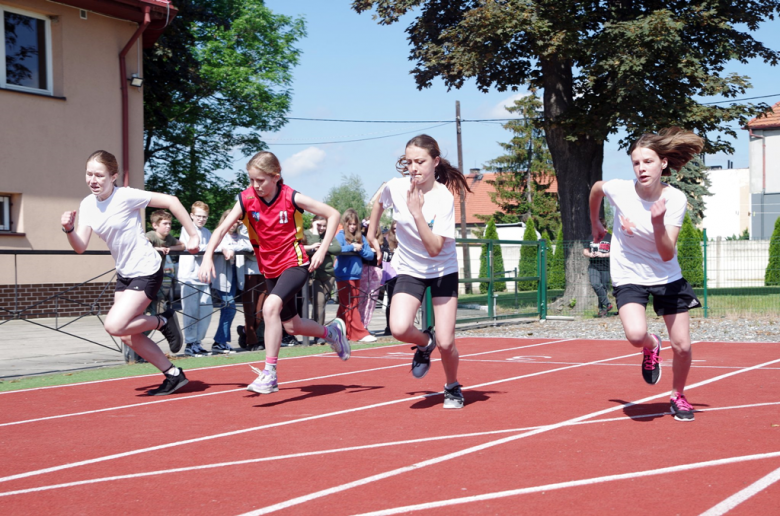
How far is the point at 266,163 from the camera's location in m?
6.84

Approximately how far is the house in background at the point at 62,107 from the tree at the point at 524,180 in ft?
132

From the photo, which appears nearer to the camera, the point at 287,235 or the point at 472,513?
the point at 472,513

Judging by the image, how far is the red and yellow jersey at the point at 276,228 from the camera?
6984mm

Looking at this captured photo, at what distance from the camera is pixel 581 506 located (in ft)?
12.3

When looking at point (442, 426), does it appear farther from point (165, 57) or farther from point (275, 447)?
point (165, 57)

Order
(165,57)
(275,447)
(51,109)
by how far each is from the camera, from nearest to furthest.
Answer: (275,447) → (51,109) → (165,57)

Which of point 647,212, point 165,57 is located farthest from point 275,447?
point 165,57

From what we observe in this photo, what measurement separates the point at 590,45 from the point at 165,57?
40.7 ft

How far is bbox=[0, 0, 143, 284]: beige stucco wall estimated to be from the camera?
18.5m

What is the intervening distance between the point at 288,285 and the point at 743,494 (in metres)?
4.06

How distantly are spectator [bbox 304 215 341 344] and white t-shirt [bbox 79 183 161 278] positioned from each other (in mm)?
4748

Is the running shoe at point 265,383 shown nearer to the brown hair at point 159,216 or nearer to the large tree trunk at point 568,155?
the brown hair at point 159,216

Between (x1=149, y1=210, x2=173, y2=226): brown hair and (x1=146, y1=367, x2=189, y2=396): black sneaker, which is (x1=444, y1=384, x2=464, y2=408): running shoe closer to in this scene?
(x1=146, y1=367, x2=189, y2=396): black sneaker

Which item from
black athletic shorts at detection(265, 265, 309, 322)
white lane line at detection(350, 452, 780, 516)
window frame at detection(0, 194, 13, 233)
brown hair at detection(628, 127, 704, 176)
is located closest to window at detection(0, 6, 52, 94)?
window frame at detection(0, 194, 13, 233)
